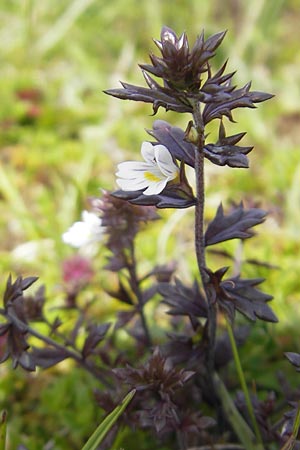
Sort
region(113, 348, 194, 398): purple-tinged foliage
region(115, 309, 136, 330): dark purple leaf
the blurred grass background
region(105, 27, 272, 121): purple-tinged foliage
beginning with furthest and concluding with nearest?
1. the blurred grass background
2. region(115, 309, 136, 330): dark purple leaf
3. region(113, 348, 194, 398): purple-tinged foliage
4. region(105, 27, 272, 121): purple-tinged foliage

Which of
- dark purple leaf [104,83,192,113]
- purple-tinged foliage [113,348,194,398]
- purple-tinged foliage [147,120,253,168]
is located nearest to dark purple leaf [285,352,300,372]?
purple-tinged foliage [113,348,194,398]

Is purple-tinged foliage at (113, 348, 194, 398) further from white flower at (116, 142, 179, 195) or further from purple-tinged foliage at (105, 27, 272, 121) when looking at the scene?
purple-tinged foliage at (105, 27, 272, 121)

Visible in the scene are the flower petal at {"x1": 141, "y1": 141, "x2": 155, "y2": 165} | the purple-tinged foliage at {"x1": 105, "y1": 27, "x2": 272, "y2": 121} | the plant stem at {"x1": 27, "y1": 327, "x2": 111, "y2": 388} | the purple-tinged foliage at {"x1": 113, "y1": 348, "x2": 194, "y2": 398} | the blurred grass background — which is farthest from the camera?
the blurred grass background

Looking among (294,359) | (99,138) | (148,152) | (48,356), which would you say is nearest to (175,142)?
(148,152)

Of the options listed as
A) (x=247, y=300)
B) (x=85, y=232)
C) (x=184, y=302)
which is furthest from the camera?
(x=85, y=232)

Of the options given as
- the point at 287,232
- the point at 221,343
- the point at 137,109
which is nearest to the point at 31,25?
the point at 137,109

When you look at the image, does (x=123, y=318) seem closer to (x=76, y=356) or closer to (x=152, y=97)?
(x=76, y=356)

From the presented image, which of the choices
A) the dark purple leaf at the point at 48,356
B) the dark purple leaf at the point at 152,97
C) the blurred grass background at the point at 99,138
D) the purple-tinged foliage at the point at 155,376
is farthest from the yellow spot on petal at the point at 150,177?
the blurred grass background at the point at 99,138
